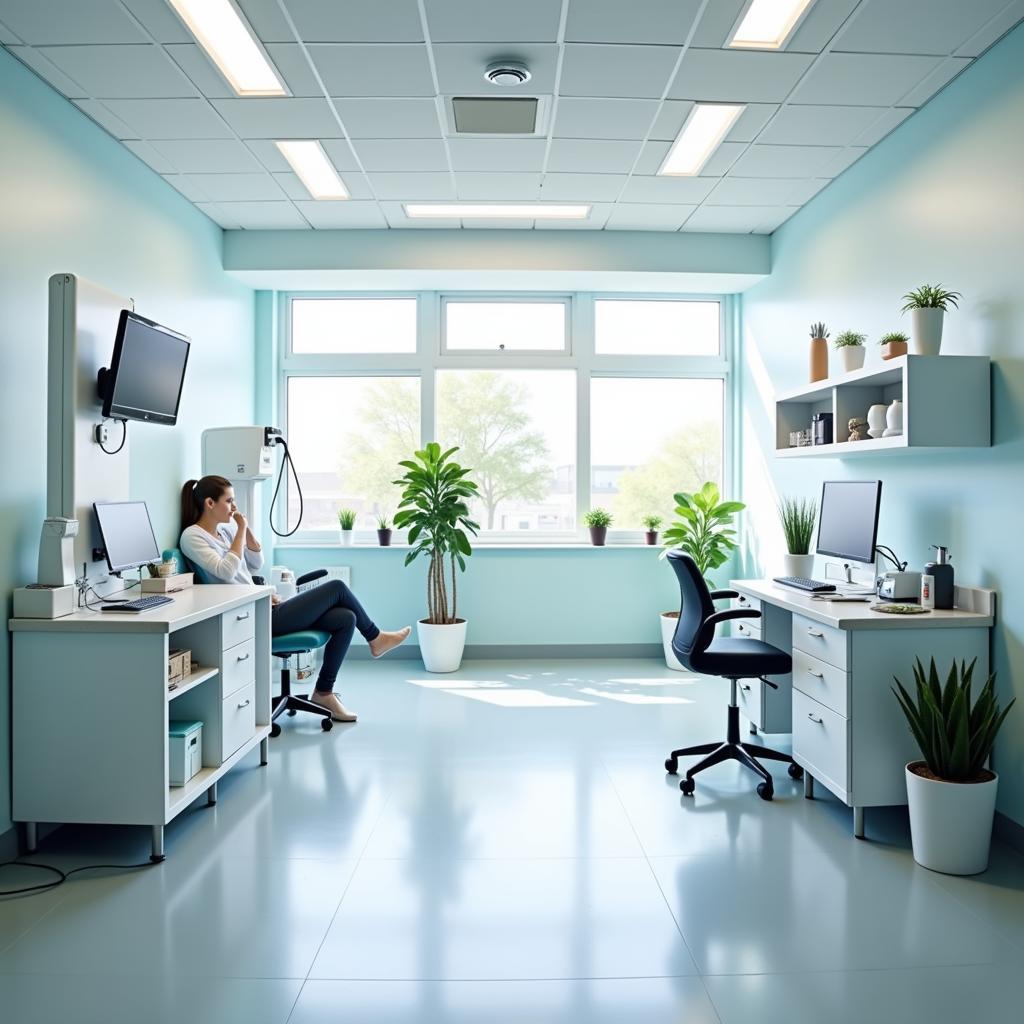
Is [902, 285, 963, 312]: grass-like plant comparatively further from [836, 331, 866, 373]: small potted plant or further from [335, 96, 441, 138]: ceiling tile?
[335, 96, 441, 138]: ceiling tile

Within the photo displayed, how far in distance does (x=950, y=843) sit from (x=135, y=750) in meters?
2.61

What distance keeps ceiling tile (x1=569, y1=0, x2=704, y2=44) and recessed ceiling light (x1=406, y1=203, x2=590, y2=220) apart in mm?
1761

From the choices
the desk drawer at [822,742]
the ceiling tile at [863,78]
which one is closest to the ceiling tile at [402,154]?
the ceiling tile at [863,78]

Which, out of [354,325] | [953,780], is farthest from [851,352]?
[354,325]

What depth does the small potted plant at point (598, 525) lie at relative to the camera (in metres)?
5.76

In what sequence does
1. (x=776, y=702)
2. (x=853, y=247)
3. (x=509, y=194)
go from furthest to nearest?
(x=509, y=194) → (x=853, y=247) → (x=776, y=702)

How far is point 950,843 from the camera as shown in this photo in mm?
2529

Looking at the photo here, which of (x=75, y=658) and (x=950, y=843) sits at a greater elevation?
(x=75, y=658)

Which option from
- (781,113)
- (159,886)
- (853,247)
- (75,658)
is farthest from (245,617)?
(853,247)

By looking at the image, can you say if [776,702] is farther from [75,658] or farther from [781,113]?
[75,658]

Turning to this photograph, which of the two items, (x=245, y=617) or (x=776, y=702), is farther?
(x=776, y=702)

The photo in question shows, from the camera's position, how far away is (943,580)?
3023 mm

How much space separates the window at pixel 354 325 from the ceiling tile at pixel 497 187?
153cm

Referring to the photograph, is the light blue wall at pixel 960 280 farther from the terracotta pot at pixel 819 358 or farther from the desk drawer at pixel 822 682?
the desk drawer at pixel 822 682
